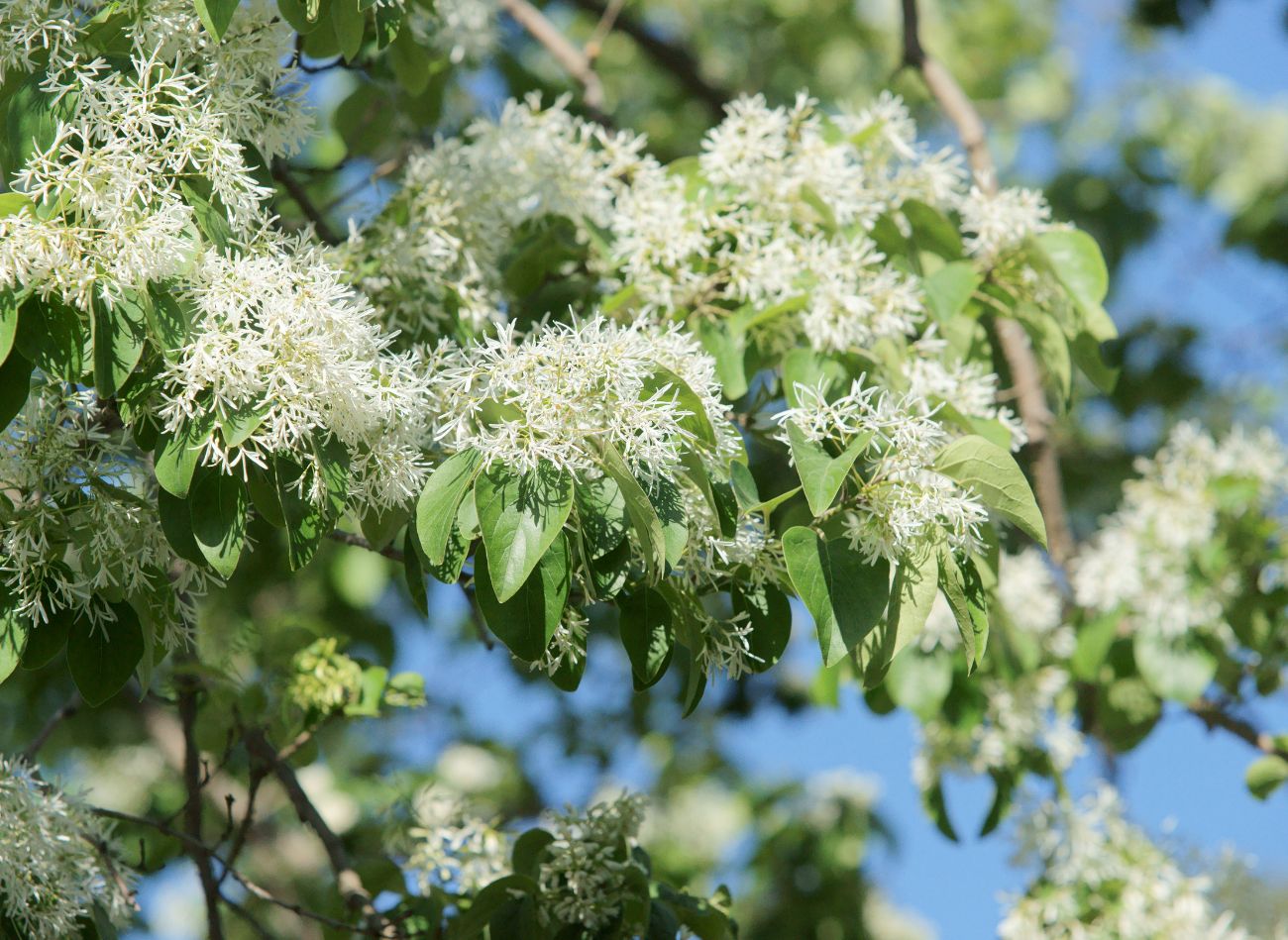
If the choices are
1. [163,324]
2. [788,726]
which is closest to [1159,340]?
[788,726]

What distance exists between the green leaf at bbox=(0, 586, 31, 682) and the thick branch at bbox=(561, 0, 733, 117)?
4241mm

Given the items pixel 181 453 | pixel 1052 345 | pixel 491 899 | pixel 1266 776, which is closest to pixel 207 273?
pixel 181 453

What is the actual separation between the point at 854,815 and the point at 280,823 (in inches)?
91.8

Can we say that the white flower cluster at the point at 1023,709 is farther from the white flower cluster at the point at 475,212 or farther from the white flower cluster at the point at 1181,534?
the white flower cluster at the point at 475,212

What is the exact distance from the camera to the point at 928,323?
2.55 metres

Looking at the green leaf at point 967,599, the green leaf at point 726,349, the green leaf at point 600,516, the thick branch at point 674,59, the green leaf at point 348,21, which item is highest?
the thick branch at point 674,59

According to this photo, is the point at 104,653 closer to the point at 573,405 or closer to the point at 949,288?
the point at 573,405

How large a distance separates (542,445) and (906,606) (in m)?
0.54

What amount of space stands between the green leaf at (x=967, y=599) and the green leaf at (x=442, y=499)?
632 mm

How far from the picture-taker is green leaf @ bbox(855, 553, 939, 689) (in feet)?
5.86

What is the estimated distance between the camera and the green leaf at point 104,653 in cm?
182

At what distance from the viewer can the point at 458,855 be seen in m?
2.94

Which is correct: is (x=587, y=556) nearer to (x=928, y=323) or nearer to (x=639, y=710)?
(x=928, y=323)

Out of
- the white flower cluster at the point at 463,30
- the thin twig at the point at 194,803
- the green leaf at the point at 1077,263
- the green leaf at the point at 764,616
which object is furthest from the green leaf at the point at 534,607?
the white flower cluster at the point at 463,30
